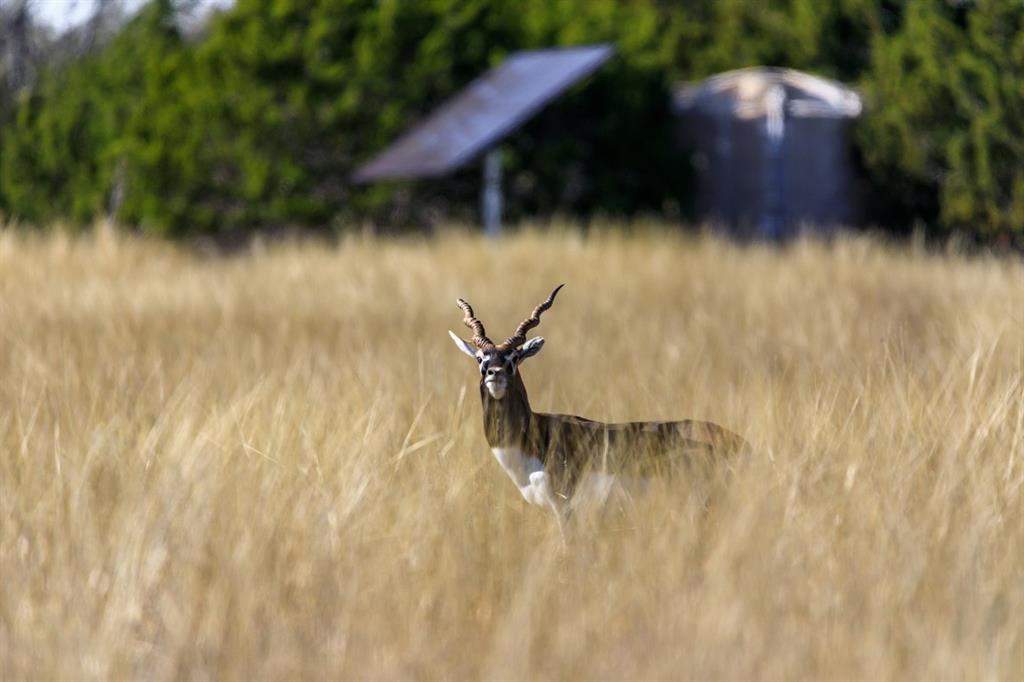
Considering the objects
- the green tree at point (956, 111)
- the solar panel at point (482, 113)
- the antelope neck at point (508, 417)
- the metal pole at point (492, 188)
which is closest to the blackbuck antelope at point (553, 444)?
the antelope neck at point (508, 417)

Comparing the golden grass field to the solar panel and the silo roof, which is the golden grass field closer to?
the solar panel

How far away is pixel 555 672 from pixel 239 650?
62 centimetres

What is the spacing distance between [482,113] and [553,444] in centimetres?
1330

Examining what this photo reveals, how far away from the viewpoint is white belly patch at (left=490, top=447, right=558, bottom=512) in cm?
413

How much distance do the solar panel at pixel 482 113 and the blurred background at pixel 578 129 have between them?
0.59 m

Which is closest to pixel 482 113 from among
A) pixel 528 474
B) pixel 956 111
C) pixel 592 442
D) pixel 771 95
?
pixel 771 95

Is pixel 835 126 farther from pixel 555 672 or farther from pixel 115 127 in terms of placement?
pixel 555 672

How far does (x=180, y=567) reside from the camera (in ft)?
11.4

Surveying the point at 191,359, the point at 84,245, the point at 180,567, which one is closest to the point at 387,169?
the point at 84,245

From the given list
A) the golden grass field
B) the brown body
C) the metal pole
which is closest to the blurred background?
the metal pole

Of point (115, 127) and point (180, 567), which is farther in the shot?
point (115, 127)

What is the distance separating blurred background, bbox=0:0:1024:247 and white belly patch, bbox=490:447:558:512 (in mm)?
14083

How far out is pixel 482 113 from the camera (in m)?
17.2

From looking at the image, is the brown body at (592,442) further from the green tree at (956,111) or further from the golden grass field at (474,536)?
the green tree at (956,111)
